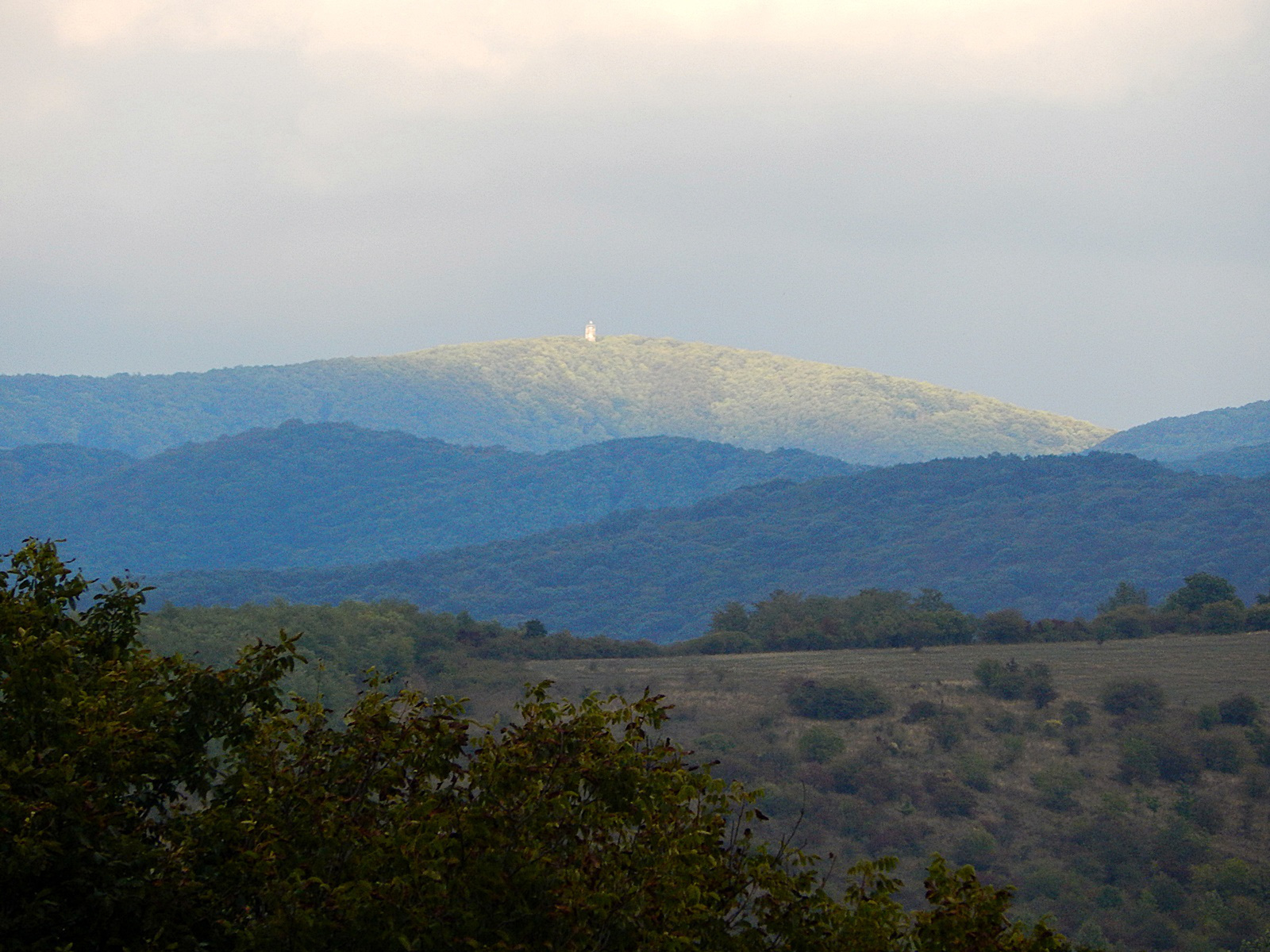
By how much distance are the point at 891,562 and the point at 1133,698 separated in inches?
5143

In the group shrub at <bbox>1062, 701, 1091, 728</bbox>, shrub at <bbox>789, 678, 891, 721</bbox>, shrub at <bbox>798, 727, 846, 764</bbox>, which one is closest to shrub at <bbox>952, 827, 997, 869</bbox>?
shrub at <bbox>798, 727, 846, 764</bbox>

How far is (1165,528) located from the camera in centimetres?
17575

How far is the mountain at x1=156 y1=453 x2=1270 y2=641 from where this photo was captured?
168m

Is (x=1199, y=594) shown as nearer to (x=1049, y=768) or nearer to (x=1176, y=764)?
(x=1176, y=764)

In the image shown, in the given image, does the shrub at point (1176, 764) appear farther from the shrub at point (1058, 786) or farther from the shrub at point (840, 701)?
the shrub at point (840, 701)

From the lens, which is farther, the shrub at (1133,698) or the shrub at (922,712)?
the shrub at (922,712)

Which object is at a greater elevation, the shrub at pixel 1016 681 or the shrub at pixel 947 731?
the shrub at pixel 1016 681

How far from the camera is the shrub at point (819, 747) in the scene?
53.0 meters

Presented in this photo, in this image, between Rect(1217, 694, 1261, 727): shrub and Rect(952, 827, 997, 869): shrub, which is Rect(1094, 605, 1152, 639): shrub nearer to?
Rect(1217, 694, 1261, 727): shrub

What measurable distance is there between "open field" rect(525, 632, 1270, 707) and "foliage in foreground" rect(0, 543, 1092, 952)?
161 feet

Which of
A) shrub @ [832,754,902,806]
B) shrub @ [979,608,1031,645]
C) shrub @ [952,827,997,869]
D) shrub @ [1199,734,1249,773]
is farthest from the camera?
shrub @ [979,608,1031,645]

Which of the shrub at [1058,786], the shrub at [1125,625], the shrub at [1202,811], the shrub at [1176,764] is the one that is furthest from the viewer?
the shrub at [1125,625]

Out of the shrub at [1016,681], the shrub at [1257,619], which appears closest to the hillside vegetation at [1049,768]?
the shrub at [1016,681]

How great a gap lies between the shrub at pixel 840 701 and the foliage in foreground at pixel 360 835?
4775 centimetres
